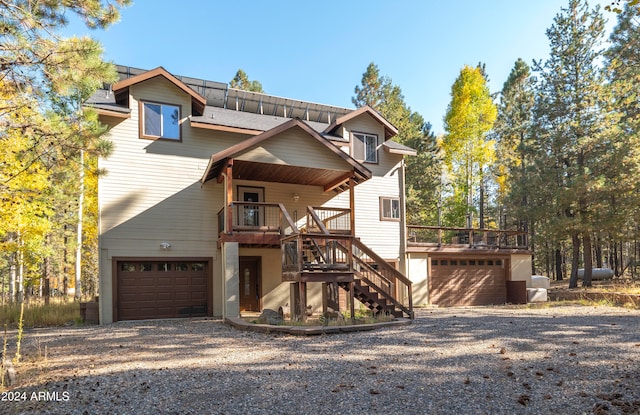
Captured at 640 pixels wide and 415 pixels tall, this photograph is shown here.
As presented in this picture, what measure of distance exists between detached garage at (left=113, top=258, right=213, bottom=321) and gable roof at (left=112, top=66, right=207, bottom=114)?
5.64 meters

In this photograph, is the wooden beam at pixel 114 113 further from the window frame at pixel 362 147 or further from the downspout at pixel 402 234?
the downspout at pixel 402 234

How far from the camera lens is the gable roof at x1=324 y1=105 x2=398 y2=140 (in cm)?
1755

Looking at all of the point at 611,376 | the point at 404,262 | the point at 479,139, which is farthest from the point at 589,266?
the point at 611,376

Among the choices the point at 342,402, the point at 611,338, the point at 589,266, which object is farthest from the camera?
the point at 589,266

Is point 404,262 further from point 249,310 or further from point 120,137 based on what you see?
point 120,137

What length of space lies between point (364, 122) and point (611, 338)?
12375mm

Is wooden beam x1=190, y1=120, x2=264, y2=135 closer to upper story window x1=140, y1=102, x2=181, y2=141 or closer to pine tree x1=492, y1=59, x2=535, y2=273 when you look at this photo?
upper story window x1=140, y1=102, x2=181, y2=141

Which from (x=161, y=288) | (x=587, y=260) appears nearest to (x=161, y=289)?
(x=161, y=288)

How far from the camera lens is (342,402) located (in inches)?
191

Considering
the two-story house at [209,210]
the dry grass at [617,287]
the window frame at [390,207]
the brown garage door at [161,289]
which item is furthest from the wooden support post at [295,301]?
the dry grass at [617,287]

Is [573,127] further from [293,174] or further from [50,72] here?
[50,72]

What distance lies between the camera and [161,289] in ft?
46.5

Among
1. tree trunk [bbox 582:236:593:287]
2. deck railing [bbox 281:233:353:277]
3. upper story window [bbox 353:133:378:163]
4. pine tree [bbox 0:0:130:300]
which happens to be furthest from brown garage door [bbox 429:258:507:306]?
pine tree [bbox 0:0:130:300]

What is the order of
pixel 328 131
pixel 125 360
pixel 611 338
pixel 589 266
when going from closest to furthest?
pixel 125 360 → pixel 611 338 → pixel 328 131 → pixel 589 266
